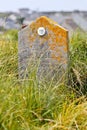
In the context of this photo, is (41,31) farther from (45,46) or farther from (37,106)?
(37,106)

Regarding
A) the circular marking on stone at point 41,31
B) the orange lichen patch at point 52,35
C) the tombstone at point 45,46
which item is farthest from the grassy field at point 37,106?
the circular marking on stone at point 41,31

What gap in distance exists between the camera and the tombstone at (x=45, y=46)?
16.7 feet

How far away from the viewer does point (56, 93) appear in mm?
4176

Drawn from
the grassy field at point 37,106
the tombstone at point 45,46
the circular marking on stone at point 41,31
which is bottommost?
the grassy field at point 37,106

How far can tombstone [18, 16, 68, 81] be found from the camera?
5094 mm

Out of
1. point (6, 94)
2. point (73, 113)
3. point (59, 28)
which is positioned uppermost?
point (59, 28)

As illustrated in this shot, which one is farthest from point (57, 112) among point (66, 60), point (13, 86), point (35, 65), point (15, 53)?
point (15, 53)

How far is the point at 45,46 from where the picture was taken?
5.23m

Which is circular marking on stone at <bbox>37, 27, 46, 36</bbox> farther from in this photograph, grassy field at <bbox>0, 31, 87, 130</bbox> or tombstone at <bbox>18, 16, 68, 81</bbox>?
grassy field at <bbox>0, 31, 87, 130</bbox>

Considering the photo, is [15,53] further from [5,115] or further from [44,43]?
[5,115]

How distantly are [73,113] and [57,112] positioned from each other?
0.48 ft

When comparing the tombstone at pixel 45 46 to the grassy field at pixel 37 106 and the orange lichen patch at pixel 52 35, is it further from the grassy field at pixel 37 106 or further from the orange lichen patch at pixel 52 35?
the grassy field at pixel 37 106

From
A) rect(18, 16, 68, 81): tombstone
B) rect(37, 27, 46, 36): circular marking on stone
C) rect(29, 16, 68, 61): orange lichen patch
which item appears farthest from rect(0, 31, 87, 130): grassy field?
rect(37, 27, 46, 36): circular marking on stone

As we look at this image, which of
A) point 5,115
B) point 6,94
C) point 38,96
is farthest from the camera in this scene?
point 38,96
